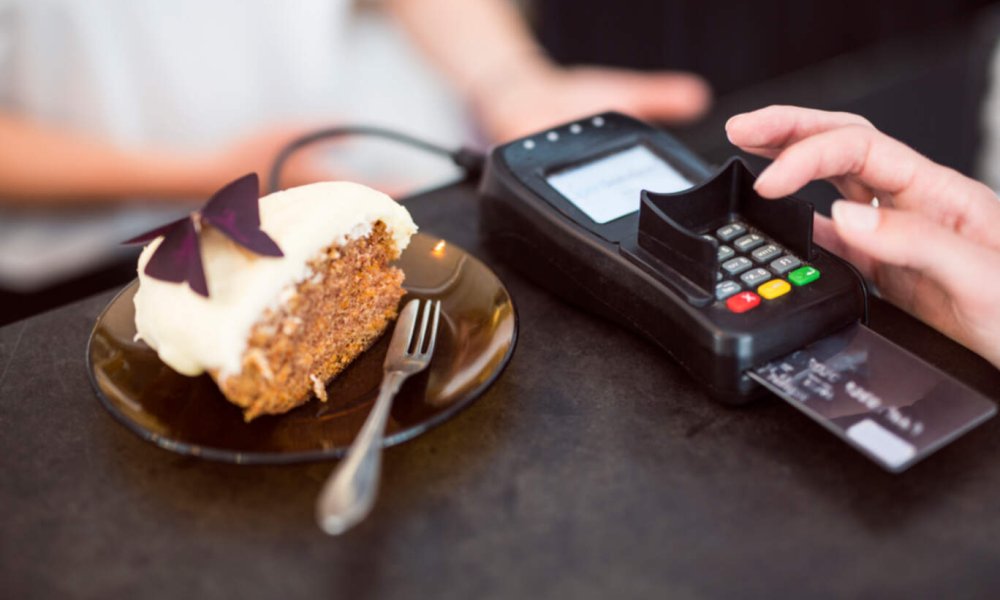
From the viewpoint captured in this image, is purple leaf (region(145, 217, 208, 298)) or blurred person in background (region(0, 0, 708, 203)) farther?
blurred person in background (region(0, 0, 708, 203))

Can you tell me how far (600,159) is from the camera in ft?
2.27

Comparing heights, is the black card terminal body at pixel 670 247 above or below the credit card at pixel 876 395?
above

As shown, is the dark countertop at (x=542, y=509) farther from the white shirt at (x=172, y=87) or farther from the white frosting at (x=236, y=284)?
the white shirt at (x=172, y=87)

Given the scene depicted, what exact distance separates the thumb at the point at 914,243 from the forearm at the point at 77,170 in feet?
2.63

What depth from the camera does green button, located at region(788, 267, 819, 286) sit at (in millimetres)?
560

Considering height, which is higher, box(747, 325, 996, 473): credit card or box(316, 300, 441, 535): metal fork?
box(316, 300, 441, 535): metal fork

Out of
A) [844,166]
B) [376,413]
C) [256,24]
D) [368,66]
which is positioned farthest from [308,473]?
[368,66]

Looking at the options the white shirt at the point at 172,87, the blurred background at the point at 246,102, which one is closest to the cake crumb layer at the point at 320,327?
the blurred background at the point at 246,102

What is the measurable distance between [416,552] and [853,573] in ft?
0.69

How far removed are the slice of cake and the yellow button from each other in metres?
0.23

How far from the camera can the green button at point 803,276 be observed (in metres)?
0.56

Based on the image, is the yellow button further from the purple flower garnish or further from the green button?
the purple flower garnish

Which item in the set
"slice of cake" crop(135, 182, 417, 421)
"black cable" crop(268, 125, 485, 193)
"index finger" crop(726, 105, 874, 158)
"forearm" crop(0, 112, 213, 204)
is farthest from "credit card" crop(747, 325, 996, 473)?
"forearm" crop(0, 112, 213, 204)

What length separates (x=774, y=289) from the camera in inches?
21.8
